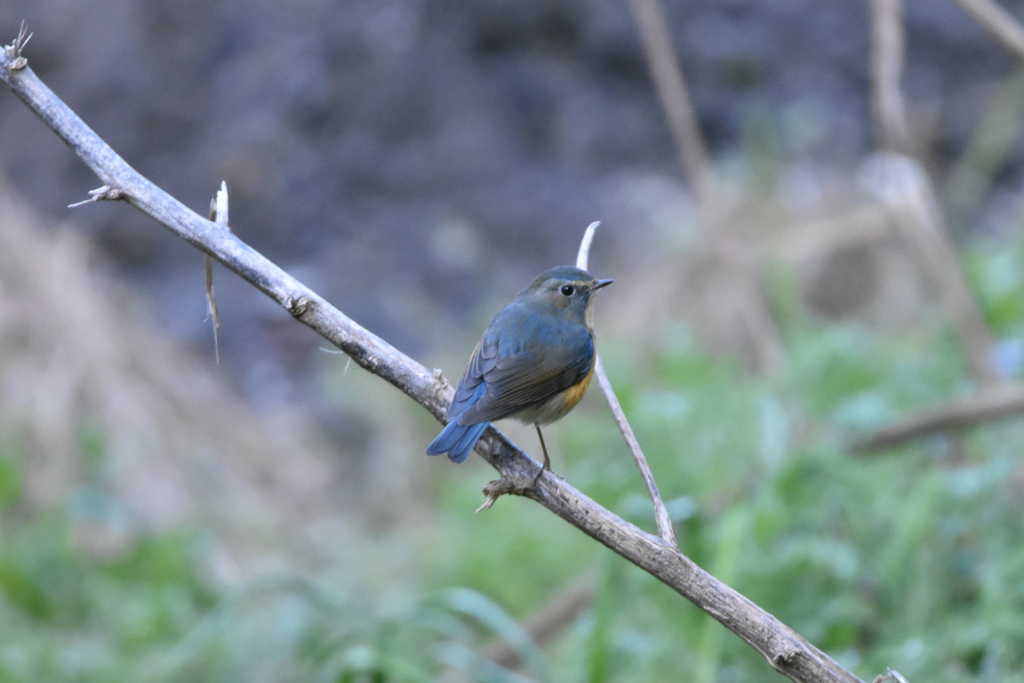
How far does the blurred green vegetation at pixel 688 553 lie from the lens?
3268 mm

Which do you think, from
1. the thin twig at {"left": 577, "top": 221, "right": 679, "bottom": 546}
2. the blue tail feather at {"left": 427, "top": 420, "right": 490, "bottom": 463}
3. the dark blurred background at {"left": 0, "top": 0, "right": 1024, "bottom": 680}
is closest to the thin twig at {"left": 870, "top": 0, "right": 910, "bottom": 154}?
the dark blurred background at {"left": 0, "top": 0, "right": 1024, "bottom": 680}

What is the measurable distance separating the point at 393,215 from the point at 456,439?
9.37 m

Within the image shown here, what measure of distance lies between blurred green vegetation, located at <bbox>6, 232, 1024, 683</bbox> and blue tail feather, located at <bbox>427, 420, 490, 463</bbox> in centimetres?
99

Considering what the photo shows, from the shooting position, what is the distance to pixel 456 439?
233cm

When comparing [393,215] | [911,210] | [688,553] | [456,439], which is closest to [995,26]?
[911,210]

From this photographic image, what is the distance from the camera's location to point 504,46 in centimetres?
1170

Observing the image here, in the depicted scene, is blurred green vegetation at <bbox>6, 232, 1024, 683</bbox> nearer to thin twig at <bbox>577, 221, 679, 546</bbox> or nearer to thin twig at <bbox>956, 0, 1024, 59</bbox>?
thin twig at <bbox>577, 221, 679, 546</bbox>

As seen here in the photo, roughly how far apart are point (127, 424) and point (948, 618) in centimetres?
521

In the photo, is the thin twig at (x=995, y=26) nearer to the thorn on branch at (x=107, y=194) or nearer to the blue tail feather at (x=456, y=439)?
the blue tail feather at (x=456, y=439)

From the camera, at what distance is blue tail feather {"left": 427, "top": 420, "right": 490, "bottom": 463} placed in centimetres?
229

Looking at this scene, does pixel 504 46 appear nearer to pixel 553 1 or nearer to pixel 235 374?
pixel 553 1

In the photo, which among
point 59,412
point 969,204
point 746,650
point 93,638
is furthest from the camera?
point 969,204

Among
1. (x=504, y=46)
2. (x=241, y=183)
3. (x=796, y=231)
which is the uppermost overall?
(x=504, y=46)

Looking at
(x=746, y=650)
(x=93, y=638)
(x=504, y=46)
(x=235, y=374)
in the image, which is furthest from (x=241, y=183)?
(x=746, y=650)
